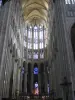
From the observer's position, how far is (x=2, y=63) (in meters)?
19.4

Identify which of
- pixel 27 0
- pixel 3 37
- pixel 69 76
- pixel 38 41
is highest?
pixel 27 0

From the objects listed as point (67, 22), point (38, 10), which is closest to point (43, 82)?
point (38, 10)

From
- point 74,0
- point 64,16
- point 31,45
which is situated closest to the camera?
point 64,16

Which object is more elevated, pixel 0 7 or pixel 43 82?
pixel 0 7

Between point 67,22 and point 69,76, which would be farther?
point 67,22

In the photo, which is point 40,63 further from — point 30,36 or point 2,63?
point 2,63

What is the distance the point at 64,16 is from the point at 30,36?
2814 cm

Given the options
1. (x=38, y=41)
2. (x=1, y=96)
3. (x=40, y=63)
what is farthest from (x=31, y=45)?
(x=1, y=96)

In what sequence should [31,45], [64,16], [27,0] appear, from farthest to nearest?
[31,45] < [27,0] < [64,16]

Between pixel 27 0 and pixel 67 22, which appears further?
pixel 27 0

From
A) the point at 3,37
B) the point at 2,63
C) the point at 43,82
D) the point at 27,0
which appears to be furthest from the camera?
the point at 43,82

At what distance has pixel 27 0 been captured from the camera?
38875 millimetres

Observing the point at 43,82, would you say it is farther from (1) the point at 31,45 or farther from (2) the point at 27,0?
(2) the point at 27,0

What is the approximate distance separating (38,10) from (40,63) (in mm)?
17984
